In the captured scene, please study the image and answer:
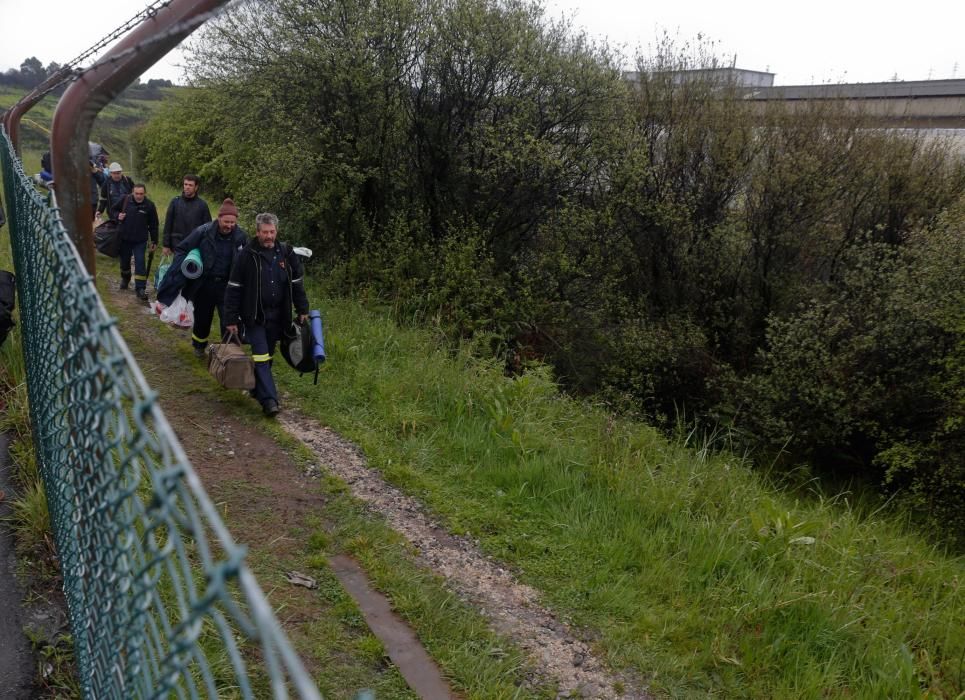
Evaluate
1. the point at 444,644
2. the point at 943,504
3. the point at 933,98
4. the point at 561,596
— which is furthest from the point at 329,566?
the point at 933,98

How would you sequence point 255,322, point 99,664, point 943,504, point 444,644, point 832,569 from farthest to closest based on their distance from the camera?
point 943,504, point 255,322, point 832,569, point 444,644, point 99,664

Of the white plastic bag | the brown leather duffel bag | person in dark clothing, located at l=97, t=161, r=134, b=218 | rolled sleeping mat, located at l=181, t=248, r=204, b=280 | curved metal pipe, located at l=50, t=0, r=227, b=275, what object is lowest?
the brown leather duffel bag

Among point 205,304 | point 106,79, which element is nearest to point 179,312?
Result: point 205,304

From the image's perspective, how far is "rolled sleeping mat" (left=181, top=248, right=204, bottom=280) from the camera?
6.71 meters

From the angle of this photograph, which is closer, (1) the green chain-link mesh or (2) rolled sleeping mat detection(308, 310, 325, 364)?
(1) the green chain-link mesh

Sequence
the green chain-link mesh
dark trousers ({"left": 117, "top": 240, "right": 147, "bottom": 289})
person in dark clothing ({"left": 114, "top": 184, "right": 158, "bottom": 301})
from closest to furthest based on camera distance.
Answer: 1. the green chain-link mesh
2. person in dark clothing ({"left": 114, "top": 184, "right": 158, "bottom": 301})
3. dark trousers ({"left": 117, "top": 240, "right": 147, "bottom": 289})

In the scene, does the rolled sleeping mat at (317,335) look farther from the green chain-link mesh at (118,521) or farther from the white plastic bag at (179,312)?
the green chain-link mesh at (118,521)

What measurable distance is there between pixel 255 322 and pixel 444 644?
3.54 metres

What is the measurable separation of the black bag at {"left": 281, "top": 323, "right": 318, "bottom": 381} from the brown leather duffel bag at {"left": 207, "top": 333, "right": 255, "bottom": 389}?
1.46 ft

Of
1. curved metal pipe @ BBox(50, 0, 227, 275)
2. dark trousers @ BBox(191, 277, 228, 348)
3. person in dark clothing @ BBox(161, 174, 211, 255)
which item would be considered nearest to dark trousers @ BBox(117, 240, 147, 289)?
person in dark clothing @ BBox(161, 174, 211, 255)

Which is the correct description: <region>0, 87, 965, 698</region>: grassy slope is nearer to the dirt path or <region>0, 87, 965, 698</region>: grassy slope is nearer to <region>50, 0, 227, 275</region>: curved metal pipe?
the dirt path

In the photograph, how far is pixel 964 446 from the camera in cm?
885

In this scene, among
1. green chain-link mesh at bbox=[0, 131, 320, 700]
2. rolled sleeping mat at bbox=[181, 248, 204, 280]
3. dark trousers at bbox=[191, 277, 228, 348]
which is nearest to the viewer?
green chain-link mesh at bbox=[0, 131, 320, 700]

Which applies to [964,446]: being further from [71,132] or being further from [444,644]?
[71,132]
